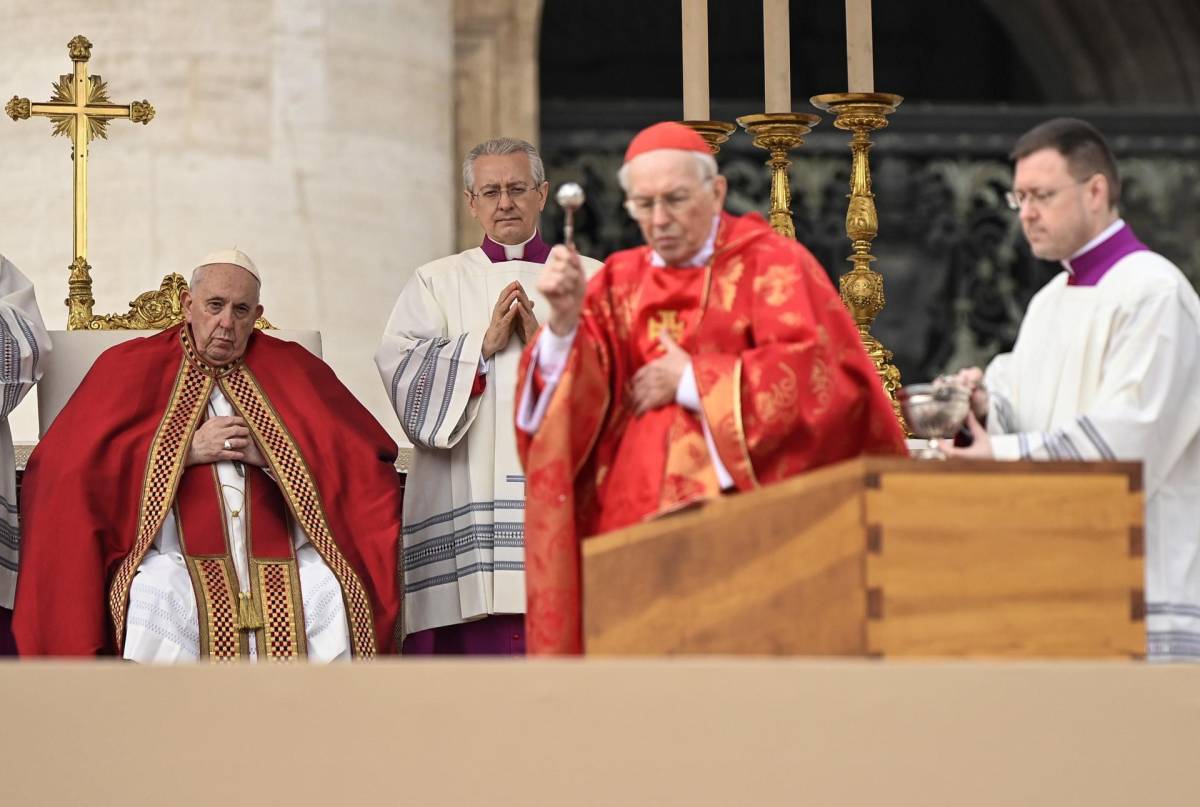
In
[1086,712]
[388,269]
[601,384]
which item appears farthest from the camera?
[388,269]

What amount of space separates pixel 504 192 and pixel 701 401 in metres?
1.97

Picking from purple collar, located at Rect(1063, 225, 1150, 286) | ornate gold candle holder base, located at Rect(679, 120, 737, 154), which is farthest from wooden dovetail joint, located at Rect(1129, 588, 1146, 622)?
ornate gold candle holder base, located at Rect(679, 120, 737, 154)

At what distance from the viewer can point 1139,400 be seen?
4848 mm

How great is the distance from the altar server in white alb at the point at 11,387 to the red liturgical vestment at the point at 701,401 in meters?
1.91

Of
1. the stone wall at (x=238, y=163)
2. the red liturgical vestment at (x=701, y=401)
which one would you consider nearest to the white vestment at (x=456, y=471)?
the red liturgical vestment at (x=701, y=401)

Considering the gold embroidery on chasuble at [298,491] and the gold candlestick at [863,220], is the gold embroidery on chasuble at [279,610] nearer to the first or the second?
the gold embroidery on chasuble at [298,491]

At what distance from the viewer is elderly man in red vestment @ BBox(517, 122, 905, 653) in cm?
489

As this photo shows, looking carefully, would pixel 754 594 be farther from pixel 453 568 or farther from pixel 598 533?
pixel 453 568

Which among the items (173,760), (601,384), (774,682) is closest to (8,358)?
(601,384)

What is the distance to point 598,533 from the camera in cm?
507

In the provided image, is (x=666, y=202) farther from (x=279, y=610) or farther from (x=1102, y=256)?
(x=279, y=610)

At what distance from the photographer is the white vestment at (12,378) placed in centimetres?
647

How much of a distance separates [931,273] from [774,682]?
7.42 metres

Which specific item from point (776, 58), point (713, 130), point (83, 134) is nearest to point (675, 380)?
point (713, 130)
